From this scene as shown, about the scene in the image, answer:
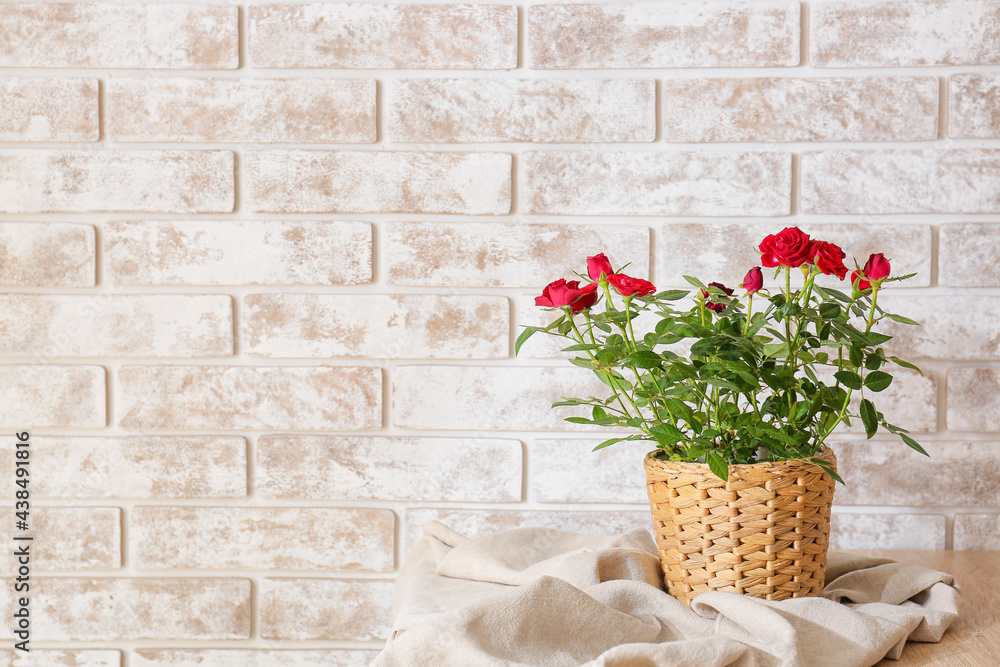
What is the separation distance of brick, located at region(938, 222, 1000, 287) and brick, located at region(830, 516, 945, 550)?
327 millimetres

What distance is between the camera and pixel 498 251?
1057 millimetres

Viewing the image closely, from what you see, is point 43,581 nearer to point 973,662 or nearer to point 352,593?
point 352,593

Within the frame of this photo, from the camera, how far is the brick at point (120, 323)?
42.1 inches

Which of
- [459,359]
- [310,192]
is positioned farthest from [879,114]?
[310,192]

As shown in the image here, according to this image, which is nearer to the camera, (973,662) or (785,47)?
(973,662)

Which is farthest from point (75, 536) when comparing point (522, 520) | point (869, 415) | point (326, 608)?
point (869, 415)

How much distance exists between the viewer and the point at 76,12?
3.45ft

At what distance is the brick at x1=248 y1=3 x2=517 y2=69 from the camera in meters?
1.04

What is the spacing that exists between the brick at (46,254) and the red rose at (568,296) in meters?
0.72

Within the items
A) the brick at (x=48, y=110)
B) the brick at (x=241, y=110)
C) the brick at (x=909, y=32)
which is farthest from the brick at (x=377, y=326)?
the brick at (x=909, y=32)

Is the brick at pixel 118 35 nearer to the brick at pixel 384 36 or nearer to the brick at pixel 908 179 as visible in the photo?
the brick at pixel 384 36

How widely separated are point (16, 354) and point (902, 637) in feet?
3.76

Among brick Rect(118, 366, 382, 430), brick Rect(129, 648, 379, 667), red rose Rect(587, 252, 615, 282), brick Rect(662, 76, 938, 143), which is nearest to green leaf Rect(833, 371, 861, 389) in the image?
red rose Rect(587, 252, 615, 282)

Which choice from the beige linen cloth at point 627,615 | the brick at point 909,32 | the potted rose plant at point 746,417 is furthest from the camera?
the brick at point 909,32
